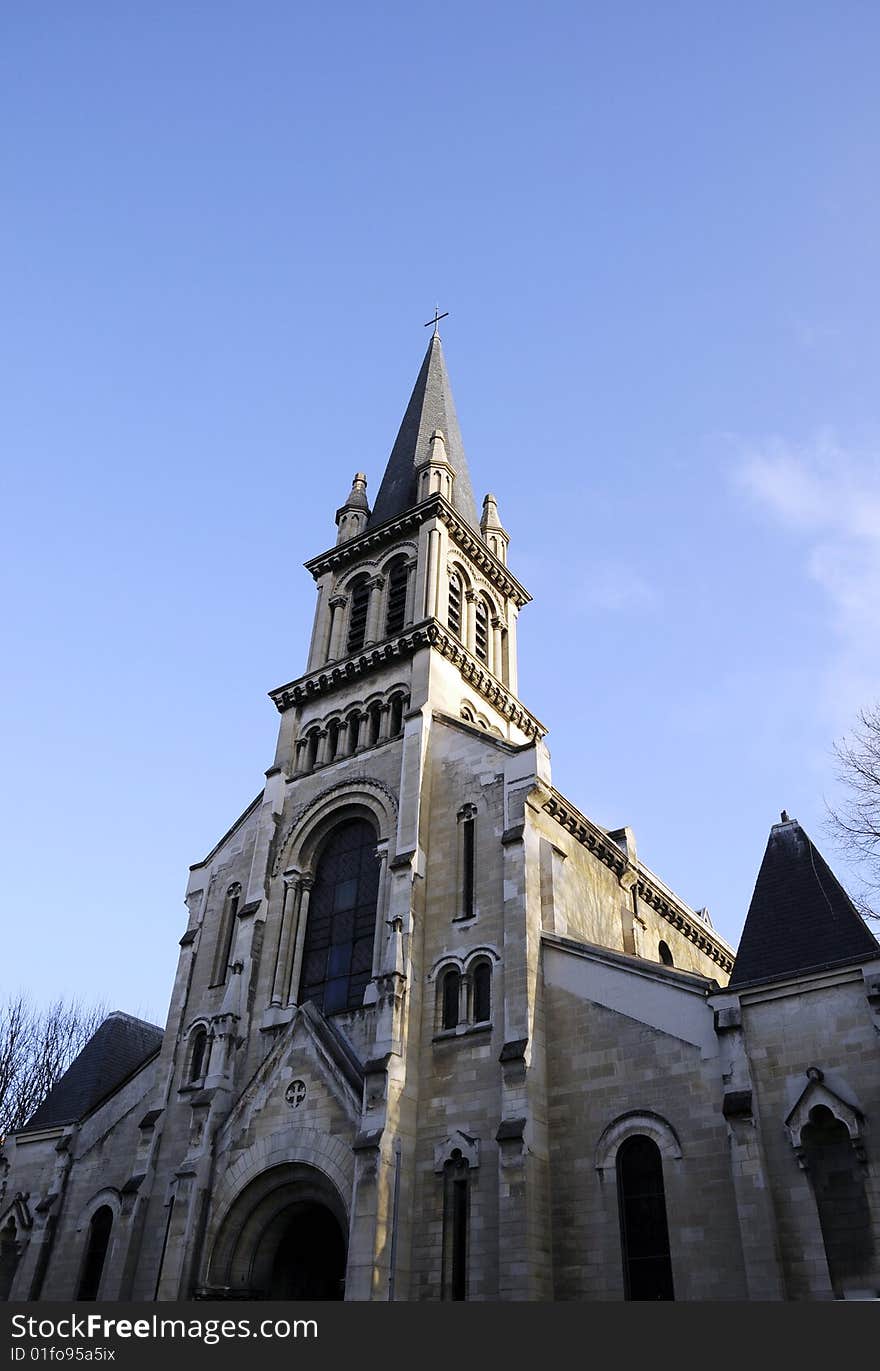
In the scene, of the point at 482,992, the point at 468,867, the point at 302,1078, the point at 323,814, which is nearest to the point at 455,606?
the point at 323,814

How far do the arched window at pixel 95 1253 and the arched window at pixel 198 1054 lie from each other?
406 cm

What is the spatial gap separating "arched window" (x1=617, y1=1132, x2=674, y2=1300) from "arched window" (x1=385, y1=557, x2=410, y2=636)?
18242mm

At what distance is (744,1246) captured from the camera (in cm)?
1881

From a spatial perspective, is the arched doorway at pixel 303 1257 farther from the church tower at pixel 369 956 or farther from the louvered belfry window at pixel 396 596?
the louvered belfry window at pixel 396 596

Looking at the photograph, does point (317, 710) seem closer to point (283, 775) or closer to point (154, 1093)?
point (283, 775)

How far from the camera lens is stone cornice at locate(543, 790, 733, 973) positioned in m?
29.3

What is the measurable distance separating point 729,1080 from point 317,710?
59.0 feet

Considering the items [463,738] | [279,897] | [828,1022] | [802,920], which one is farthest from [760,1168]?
[279,897]

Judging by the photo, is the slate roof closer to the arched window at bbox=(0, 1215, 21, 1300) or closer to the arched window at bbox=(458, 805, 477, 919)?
the arched window at bbox=(0, 1215, 21, 1300)

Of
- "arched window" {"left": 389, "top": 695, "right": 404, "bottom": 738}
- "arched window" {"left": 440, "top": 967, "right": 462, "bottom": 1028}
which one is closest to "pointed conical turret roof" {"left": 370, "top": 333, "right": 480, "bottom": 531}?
"arched window" {"left": 389, "top": 695, "right": 404, "bottom": 738}

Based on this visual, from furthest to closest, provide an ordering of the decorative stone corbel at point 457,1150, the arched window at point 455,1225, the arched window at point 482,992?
the arched window at point 482,992 < the decorative stone corbel at point 457,1150 < the arched window at point 455,1225

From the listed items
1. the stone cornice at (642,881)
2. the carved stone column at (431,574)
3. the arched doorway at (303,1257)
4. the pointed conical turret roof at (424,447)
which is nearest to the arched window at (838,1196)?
the stone cornice at (642,881)

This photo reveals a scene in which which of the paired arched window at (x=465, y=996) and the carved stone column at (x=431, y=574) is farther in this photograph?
the carved stone column at (x=431, y=574)

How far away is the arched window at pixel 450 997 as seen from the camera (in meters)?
25.3
